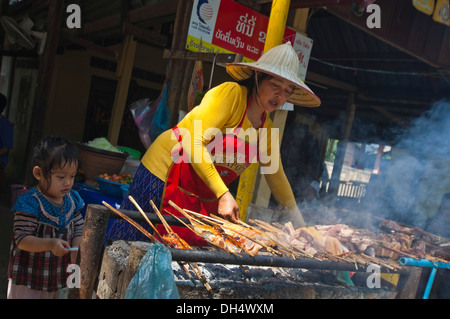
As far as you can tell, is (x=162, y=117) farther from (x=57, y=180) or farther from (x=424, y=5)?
(x=424, y=5)

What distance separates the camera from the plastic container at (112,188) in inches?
203

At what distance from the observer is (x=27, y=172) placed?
7.79 metres

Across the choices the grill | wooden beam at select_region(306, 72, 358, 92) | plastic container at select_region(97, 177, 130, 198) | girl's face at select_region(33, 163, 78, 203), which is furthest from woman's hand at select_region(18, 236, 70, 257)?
wooden beam at select_region(306, 72, 358, 92)

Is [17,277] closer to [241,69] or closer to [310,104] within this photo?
[241,69]

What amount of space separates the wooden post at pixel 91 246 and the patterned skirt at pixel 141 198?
85 centimetres

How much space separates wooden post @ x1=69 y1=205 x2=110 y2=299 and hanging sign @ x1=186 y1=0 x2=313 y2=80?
9.33 feet

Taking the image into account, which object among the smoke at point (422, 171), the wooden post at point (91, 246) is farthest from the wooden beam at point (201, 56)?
the smoke at point (422, 171)

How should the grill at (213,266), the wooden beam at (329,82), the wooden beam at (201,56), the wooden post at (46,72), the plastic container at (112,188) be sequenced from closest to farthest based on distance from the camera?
the grill at (213,266) → the wooden beam at (201,56) → the plastic container at (112,188) → the wooden post at (46,72) → the wooden beam at (329,82)

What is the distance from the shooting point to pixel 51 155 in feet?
8.45

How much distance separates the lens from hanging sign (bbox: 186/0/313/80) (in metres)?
4.56

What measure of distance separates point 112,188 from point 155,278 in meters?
3.56

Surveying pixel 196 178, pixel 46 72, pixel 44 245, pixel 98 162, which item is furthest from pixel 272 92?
pixel 46 72

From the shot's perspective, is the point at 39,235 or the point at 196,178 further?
the point at 196,178

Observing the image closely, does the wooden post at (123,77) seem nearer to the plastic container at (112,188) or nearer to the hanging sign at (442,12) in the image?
the plastic container at (112,188)
